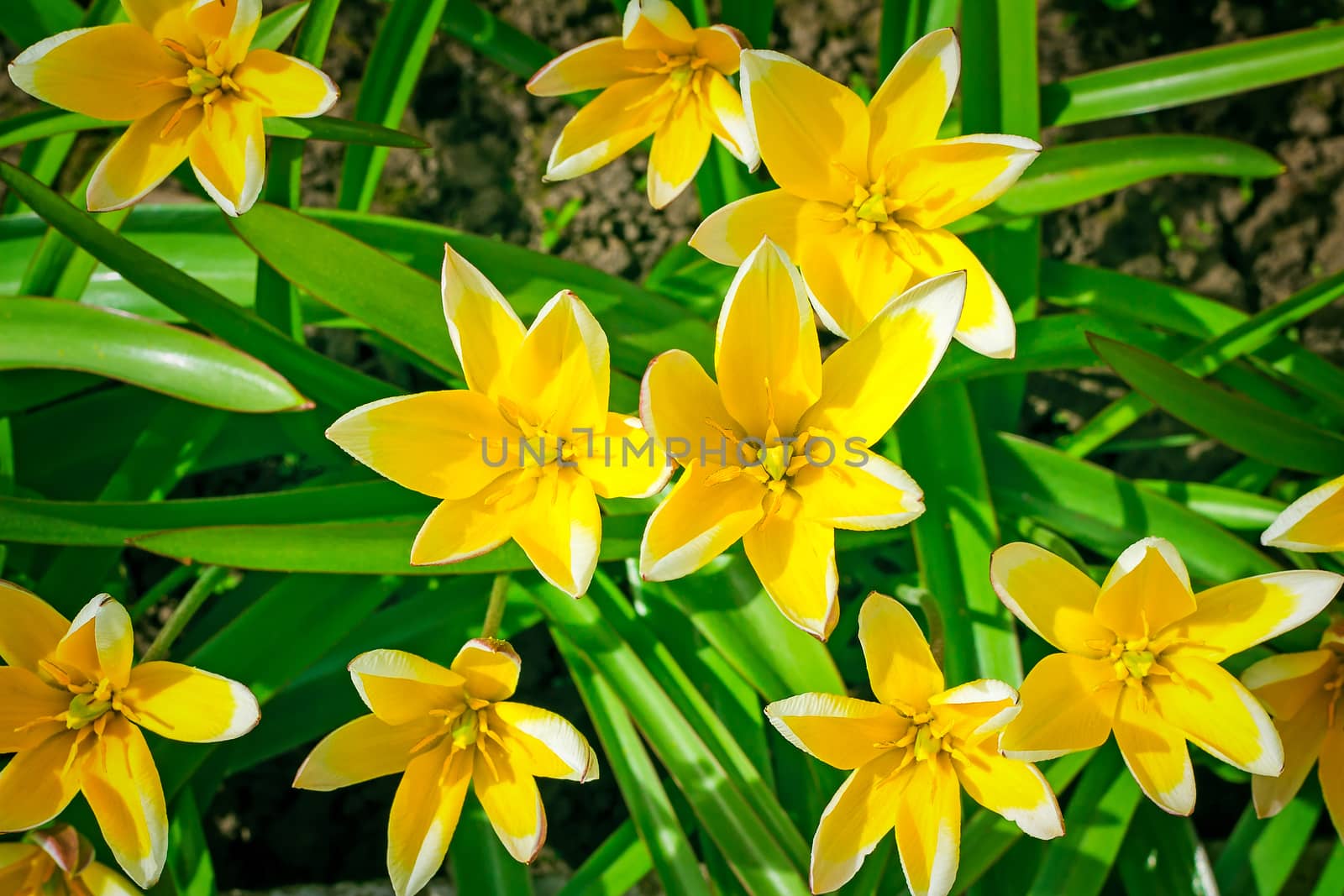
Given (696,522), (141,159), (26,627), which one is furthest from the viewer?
(141,159)

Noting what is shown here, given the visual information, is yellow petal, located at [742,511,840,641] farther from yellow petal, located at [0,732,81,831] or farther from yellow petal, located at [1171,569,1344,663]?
yellow petal, located at [0,732,81,831]

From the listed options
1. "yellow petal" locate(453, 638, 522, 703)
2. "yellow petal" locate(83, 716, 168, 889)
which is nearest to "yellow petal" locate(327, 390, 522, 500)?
"yellow petal" locate(453, 638, 522, 703)

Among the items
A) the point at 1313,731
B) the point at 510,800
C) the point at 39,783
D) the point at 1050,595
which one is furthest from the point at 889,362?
the point at 39,783

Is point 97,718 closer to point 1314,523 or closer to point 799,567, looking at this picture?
point 799,567

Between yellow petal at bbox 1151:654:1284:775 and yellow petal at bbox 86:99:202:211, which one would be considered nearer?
yellow petal at bbox 1151:654:1284:775

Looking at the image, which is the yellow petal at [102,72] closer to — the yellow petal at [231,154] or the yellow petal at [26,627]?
the yellow petal at [231,154]

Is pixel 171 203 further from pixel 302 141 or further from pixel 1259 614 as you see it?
pixel 1259 614

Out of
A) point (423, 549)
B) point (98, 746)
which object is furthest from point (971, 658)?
point (98, 746)

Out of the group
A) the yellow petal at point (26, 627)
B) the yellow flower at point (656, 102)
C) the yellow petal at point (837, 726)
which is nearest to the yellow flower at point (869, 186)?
the yellow flower at point (656, 102)
